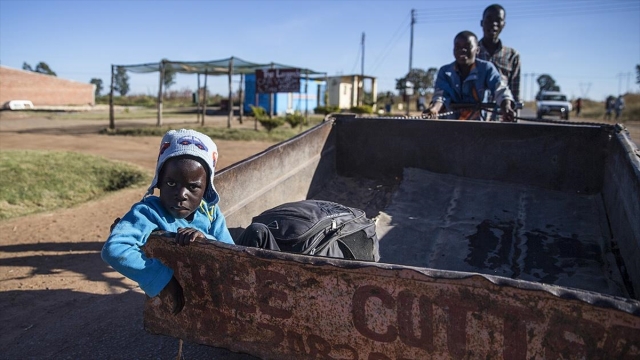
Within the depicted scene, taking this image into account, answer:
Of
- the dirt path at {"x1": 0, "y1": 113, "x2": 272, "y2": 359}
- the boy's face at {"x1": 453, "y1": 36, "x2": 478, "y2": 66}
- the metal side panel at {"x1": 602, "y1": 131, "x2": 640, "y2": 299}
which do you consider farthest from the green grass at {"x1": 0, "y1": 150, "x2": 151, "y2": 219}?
the metal side panel at {"x1": 602, "y1": 131, "x2": 640, "y2": 299}

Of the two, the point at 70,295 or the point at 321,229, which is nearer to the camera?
the point at 321,229

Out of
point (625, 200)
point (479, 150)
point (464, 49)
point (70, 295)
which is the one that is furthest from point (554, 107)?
point (70, 295)

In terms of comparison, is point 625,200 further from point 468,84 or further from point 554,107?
point 554,107

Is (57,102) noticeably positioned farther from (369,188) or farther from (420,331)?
(420,331)

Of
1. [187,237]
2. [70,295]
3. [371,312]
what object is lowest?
[70,295]

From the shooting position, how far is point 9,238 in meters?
5.03

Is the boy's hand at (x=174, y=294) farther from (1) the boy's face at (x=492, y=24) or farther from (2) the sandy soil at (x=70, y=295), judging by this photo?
(1) the boy's face at (x=492, y=24)

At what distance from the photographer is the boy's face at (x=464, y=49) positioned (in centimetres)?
473

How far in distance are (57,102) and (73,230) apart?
37117 mm

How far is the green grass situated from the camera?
6.20m

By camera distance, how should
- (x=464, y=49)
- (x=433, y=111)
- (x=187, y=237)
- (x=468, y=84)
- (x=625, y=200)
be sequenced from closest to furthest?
(x=187, y=237), (x=625, y=200), (x=464, y=49), (x=433, y=111), (x=468, y=84)

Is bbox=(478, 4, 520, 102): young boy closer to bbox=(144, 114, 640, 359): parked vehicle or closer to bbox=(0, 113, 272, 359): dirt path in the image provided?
bbox=(144, 114, 640, 359): parked vehicle

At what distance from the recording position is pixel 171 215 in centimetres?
208

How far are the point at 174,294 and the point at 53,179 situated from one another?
19.3 feet
